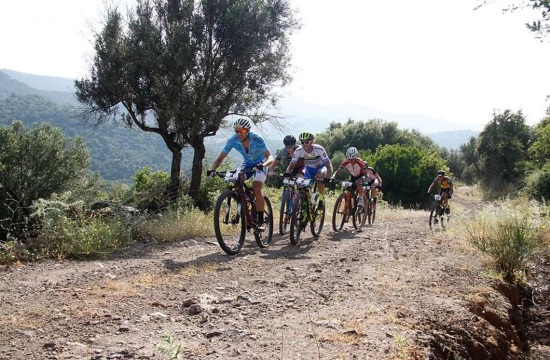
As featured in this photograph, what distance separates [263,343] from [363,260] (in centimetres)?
379

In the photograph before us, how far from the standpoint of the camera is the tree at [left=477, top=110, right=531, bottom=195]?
149ft

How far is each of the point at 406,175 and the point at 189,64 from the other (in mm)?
28890

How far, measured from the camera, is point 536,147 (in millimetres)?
33844

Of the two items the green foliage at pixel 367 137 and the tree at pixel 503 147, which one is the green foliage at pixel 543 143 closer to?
the tree at pixel 503 147

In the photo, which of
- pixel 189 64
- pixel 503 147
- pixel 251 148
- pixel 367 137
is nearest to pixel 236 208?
pixel 251 148

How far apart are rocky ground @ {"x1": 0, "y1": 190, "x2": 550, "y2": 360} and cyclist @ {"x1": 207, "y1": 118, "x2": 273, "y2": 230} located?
0.90 metres

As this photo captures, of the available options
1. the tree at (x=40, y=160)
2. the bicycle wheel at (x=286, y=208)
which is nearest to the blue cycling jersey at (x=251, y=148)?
the bicycle wheel at (x=286, y=208)

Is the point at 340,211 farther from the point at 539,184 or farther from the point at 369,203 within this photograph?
the point at 539,184

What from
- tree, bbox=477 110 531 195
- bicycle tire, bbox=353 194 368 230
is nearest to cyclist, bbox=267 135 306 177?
bicycle tire, bbox=353 194 368 230

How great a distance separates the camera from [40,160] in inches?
805

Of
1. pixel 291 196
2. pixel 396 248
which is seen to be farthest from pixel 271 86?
pixel 396 248

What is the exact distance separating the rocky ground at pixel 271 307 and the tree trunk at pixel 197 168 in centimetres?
799

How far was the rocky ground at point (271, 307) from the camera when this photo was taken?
11.3 feet

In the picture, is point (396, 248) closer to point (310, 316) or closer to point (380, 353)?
point (310, 316)
